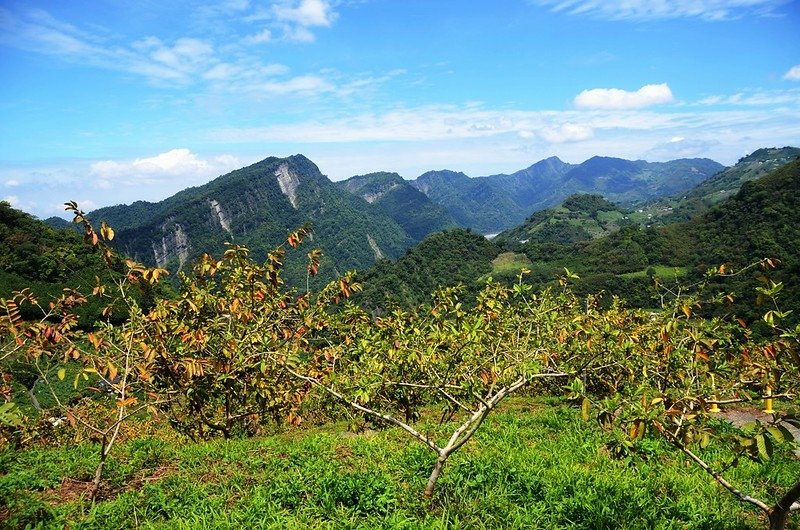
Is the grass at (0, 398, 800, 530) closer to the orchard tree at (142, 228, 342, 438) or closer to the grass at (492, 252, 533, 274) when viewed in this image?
the orchard tree at (142, 228, 342, 438)

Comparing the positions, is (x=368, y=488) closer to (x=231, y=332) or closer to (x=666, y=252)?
(x=231, y=332)

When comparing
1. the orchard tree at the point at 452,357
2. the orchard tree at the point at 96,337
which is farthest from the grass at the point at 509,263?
the orchard tree at the point at 96,337

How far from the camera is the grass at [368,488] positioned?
5.36 m

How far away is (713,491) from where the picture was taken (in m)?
6.18

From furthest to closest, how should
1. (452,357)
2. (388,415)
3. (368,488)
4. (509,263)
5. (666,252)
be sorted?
(509,263)
(666,252)
(388,415)
(452,357)
(368,488)

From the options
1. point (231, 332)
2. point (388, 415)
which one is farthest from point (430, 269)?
point (388, 415)

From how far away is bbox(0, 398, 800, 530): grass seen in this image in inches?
211

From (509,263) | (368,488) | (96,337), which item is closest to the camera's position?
(368,488)

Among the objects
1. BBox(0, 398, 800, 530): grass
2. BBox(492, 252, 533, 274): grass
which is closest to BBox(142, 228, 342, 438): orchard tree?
BBox(0, 398, 800, 530): grass

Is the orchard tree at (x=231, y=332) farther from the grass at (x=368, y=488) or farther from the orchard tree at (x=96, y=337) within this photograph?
the grass at (x=368, y=488)

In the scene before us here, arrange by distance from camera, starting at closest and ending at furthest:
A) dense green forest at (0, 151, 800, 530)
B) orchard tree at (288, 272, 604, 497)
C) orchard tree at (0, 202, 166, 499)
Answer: dense green forest at (0, 151, 800, 530)
orchard tree at (288, 272, 604, 497)
orchard tree at (0, 202, 166, 499)

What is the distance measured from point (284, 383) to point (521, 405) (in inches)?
297

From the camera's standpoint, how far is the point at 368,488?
5855 mm

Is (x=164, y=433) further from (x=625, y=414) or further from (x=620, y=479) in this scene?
(x=625, y=414)
